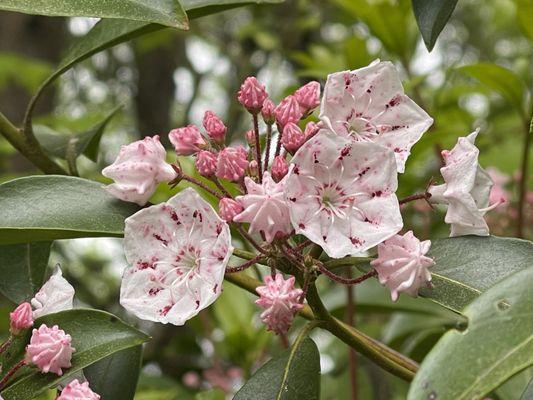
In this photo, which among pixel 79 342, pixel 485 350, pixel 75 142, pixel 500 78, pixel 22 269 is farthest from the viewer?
pixel 500 78

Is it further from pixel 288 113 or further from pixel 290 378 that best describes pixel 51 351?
pixel 288 113

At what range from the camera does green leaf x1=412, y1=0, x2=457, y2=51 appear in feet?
3.89

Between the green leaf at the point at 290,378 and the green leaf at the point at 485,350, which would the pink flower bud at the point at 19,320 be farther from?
the green leaf at the point at 485,350

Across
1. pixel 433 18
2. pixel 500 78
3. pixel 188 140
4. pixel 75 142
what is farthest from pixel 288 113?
pixel 500 78

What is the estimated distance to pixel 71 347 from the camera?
3.60ft

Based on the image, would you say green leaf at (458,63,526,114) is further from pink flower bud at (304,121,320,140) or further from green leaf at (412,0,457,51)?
pink flower bud at (304,121,320,140)

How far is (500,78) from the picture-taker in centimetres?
183

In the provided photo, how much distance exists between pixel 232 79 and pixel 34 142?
254 cm

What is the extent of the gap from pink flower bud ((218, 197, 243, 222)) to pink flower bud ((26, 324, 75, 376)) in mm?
252

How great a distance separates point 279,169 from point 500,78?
913 mm

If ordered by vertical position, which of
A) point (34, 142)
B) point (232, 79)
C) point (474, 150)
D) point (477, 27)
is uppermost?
point (474, 150)

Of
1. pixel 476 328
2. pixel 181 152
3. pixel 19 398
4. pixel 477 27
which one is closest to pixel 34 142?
pixel 181 152

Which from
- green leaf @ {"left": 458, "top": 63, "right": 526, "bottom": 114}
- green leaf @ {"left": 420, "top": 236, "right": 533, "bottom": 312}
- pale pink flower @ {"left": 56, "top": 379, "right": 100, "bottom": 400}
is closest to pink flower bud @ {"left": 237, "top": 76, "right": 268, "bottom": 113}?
green leaf @ {"left": 420, "top": 236, "right": 533, "bottom": 312}

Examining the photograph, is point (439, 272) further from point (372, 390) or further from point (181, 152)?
point (372, 390)
